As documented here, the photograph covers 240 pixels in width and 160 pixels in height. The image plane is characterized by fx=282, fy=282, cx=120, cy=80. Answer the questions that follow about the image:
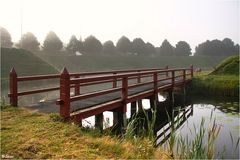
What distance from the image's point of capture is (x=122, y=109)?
9.74 m

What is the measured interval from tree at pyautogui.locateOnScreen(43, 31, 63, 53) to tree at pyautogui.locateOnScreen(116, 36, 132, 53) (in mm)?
24420

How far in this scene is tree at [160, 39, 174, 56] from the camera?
334 ft

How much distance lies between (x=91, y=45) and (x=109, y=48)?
30.4ft

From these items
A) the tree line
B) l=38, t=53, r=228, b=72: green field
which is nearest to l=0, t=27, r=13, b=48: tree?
the tree line

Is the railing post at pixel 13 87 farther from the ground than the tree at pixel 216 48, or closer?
closer

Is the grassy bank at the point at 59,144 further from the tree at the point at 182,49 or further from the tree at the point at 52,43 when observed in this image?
the tree at the point at 182,49

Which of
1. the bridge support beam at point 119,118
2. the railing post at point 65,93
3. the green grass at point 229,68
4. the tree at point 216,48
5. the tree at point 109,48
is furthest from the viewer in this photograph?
Answer: the tree at point 216,48

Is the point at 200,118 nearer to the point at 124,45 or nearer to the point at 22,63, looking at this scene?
the point at 22,63

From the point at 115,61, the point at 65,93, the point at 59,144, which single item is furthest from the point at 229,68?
the point at 115,61

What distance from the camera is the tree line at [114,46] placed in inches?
2778

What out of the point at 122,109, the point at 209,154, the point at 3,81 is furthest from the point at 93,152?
the point at 3,81

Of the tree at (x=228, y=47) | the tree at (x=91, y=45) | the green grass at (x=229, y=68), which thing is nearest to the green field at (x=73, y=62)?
the tree at (x=91, y=45)

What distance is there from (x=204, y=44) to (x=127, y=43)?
33490 millimetres

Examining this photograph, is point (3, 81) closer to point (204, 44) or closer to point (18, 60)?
point (18, 60)
